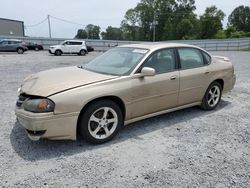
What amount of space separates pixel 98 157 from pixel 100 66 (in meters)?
1.72

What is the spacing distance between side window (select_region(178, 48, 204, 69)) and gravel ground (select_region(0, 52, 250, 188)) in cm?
107

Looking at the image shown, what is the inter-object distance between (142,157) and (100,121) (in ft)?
2.69

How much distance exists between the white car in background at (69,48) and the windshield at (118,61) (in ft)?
66.1

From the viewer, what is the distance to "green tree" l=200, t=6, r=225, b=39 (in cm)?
6769

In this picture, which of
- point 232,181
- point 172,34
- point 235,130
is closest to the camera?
point 232,181

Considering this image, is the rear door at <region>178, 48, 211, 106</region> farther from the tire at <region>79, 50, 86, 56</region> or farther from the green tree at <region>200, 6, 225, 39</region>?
the green tree at <region>200, 6, 225, 39</region>

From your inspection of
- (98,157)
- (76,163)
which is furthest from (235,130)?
(76,163)

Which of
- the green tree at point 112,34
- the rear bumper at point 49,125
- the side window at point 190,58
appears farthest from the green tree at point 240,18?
the rear bumper at point 49,125

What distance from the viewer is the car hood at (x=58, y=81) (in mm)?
3283

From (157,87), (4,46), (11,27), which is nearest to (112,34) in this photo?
(11,27)

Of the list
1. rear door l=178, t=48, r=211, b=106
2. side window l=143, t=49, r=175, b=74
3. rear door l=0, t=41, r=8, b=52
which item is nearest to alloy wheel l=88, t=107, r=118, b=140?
side window l=143, t=49, r=175, b=74

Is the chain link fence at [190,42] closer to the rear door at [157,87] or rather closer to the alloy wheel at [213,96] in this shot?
the alloy wheel at [213,96]

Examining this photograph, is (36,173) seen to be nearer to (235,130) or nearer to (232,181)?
(232,181)

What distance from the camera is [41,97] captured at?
318cm
